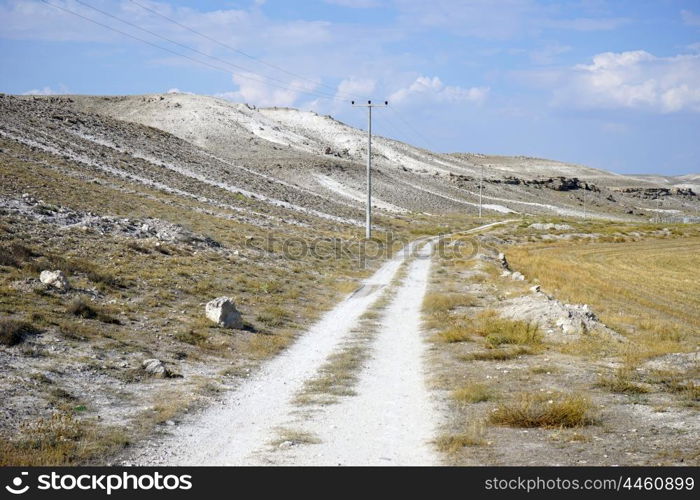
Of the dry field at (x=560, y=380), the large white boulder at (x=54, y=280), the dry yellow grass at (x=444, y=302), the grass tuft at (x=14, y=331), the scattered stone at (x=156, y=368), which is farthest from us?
the dry yellow grass at (x=444, y=302)

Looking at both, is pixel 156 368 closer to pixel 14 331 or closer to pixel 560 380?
pixel 14 331

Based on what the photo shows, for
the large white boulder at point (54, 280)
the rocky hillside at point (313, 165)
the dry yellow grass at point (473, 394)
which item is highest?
the rocky hillside at point (313, 165)

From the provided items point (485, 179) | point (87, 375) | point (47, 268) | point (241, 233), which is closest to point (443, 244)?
point (241, 233)

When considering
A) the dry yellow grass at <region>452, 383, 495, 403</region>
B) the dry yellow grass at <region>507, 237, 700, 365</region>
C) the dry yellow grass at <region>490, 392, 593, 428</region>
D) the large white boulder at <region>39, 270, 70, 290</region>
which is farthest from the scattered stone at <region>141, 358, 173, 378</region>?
the dry yellow grass at <region>507, 237, 700, 365</region>

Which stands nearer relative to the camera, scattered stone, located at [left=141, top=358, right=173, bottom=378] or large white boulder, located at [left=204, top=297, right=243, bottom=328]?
scattered stone, located at [left=141, top=358, right=173, bottom=378]

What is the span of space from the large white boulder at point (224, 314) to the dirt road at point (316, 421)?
2132 mm

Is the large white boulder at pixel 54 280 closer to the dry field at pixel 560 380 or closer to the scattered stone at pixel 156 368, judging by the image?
the scattered stone at pixel 156 368

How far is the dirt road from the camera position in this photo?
855cm

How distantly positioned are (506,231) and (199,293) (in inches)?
2427

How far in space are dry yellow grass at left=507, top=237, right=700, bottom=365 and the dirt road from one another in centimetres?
586

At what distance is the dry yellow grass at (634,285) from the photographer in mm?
18125

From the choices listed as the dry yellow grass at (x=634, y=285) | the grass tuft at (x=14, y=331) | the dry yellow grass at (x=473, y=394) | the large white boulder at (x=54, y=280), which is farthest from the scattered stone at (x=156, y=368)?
the dry yellow grass at (x=634, y=285)

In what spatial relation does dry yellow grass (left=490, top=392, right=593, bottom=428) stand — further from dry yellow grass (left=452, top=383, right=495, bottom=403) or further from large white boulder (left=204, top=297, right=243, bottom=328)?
large white boulder (left=204, top=297, right=243, bottom=328)

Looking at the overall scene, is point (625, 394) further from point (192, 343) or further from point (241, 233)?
point (241, 233)
